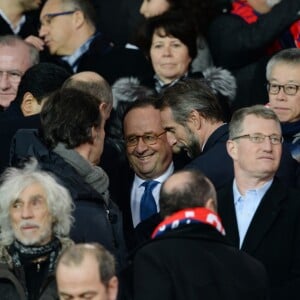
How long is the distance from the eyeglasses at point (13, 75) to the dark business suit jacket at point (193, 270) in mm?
3397

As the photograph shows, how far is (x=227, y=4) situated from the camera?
1155 centimetres

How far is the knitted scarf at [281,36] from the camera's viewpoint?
1105 cm

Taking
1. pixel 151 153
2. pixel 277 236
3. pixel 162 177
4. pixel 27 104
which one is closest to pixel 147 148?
pixel 151 153

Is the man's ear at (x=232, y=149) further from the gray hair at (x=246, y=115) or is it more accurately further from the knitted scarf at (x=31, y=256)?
the knitted scarf at (x=31, y=256)

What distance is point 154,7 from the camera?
11.4 metres

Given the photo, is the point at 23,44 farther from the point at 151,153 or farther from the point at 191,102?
the point at 191,102

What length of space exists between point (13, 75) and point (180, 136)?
1.61 metres

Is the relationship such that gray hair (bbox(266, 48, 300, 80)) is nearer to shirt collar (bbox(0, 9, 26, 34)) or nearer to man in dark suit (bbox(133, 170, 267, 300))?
man in dark suit (bbox(133, 170, 267, 300))

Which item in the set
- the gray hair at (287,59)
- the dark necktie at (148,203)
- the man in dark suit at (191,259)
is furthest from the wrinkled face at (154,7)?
the man in dark suit at (191,259)

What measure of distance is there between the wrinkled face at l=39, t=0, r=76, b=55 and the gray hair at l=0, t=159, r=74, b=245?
3.80 meters

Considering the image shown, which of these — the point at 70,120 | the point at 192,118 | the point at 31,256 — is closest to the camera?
the point at 31,256

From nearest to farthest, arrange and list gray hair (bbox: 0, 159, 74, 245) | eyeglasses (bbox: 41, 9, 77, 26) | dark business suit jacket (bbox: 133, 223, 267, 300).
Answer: dark business suit jacket (bbox: 133, 223, 267, 300), gray hair (bbox: 0, 159, 74, 245), eyeglasses (bbox: 41, 9, 77, 26)

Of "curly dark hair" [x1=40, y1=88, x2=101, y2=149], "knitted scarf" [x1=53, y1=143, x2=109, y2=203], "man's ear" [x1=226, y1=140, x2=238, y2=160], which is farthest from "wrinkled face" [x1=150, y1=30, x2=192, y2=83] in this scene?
"knitted scarf" [x1=53, y1=143, x2=109, y2=203]

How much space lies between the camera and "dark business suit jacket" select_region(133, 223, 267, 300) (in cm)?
709
